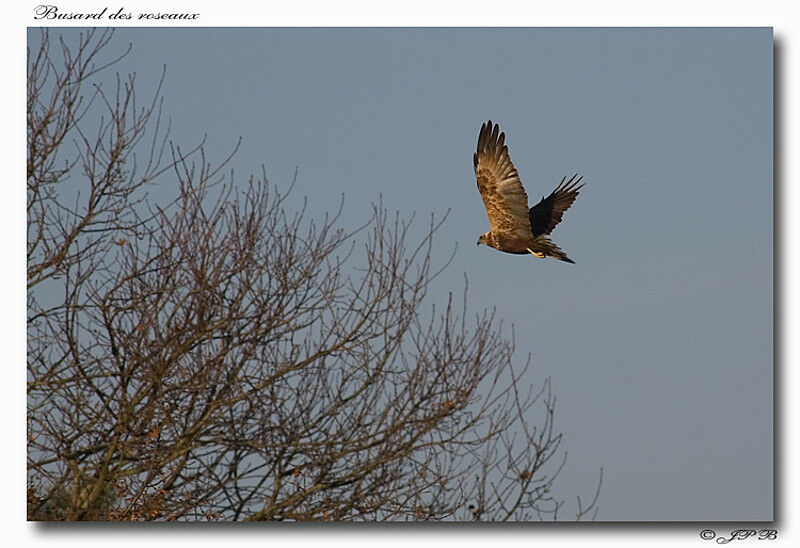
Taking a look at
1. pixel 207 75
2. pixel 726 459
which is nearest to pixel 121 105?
pixel 207 75

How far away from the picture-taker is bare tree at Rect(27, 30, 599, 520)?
14.9 feet

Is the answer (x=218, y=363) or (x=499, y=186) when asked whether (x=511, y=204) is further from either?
(x=218, y=363)

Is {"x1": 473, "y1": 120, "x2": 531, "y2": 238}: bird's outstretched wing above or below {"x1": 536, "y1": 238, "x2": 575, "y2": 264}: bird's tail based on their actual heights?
above

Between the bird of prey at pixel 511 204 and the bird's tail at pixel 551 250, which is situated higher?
the bird of prey at pixel 511 204

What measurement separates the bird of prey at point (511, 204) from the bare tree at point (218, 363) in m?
0.28

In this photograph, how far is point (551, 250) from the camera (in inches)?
184

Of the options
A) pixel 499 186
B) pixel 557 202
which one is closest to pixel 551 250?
pixel 557 202

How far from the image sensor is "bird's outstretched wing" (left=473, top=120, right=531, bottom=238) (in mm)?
4625

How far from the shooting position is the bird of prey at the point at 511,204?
4.59m

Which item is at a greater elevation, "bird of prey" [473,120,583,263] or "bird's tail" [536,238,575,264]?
"bird of prey" [473,120,583,263]

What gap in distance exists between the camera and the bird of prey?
459 centimetres
